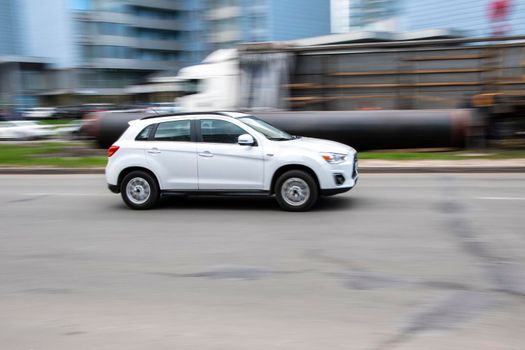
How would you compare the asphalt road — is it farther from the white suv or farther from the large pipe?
the large pipe

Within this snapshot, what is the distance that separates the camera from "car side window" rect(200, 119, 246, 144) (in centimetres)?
873

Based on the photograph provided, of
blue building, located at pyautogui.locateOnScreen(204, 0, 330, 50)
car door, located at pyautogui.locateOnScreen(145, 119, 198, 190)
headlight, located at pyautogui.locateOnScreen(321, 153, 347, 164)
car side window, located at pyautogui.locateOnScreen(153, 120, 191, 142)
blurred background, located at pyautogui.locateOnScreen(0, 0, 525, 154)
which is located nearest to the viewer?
headlight, located at pyautogui.locateOnScreen(321, 153, 347, 164)

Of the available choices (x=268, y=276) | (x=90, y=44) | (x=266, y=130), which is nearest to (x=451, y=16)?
(x=266, y=130)

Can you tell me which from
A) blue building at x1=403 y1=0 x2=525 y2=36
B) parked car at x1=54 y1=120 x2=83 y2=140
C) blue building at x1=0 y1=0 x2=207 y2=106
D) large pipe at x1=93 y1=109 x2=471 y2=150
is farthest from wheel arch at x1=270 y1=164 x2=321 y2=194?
blue building at x1=0 y1=0 x2=207 y2=106

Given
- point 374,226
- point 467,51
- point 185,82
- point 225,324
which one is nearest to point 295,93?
point 185,82

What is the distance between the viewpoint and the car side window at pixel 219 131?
873 cm

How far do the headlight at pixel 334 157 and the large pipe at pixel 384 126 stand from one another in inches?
325

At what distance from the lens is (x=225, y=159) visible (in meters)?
8.66

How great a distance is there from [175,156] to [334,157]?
8.56ft

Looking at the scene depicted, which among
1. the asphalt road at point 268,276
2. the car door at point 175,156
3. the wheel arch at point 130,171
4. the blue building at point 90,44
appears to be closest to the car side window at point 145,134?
the car door at point 175,156

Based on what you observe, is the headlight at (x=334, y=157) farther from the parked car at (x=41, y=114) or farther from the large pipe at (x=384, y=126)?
the parked car at (x=41, y=114)

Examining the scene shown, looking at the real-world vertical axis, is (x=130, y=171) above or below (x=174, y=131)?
below

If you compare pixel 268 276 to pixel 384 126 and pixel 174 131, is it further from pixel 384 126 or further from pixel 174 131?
pixel 384 126

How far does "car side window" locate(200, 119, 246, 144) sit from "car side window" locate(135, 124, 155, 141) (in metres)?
0.96
